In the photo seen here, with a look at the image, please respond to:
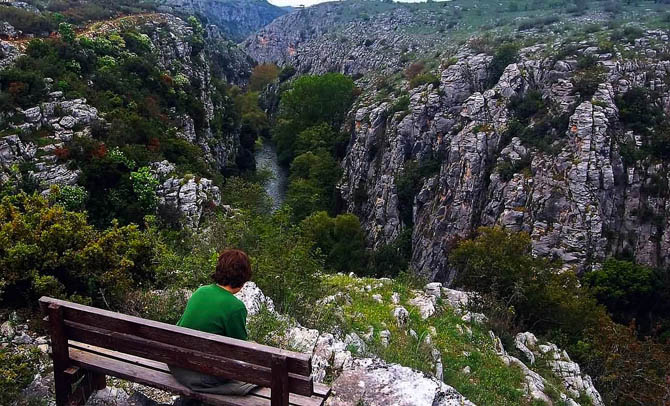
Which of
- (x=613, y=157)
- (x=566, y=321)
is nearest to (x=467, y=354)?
(x=566, y=321)

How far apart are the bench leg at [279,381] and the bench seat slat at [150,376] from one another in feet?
1.22

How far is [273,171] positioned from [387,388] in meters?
49.4

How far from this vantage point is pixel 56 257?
6.27 metres

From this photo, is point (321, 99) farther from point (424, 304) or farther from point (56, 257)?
point (56, 257)

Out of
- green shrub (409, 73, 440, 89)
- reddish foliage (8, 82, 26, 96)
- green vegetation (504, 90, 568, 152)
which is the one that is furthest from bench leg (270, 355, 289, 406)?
green shrub (409, 73, 440, 89)

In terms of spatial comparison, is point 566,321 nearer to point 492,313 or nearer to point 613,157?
point 492,313

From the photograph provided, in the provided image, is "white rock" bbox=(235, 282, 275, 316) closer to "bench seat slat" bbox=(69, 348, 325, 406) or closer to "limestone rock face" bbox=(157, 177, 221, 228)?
"bench seat slat" bbox=(69, 348, 325, 406)

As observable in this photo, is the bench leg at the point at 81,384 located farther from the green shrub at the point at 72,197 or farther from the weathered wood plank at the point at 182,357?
the green shrub at the point at 72,197

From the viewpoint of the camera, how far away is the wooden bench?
355 cm

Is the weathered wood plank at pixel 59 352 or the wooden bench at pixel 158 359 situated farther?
the weathered wood plank at pixel 59 352

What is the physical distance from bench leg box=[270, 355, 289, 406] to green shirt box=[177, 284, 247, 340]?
0.72 meters

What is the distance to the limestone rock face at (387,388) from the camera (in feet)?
17.6

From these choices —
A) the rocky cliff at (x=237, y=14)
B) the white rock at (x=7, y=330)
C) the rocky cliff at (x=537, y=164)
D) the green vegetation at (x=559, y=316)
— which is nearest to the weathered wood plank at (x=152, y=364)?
the white rock at (x=7, y=330)

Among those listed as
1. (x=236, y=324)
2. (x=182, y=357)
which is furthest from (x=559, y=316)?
(x=182, y=357)
